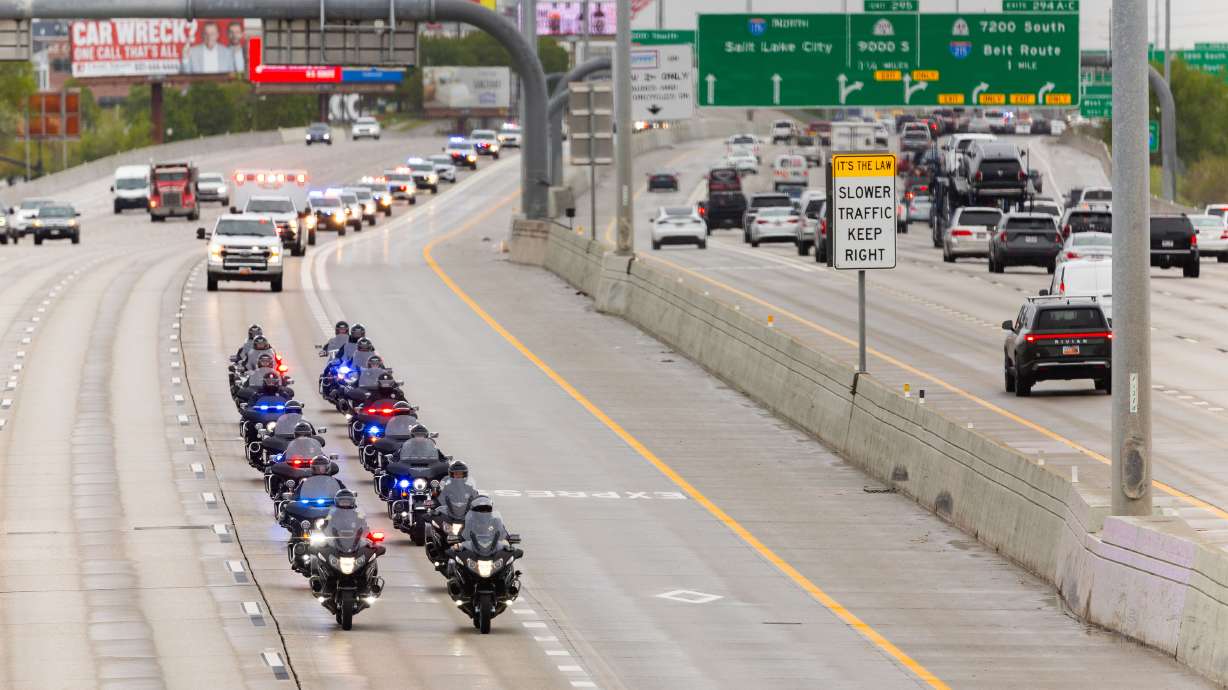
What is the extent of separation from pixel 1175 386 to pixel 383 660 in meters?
21.7

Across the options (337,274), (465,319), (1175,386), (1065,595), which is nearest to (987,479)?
(1065,595)

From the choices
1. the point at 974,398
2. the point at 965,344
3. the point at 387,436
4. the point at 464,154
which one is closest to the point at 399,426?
the point at 387,436

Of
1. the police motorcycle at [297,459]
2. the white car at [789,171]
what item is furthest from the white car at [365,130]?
the police motorcycle at [297,459]

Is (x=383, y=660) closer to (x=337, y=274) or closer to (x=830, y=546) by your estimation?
(x=830, y=546)

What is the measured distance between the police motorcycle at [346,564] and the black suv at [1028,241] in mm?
41768

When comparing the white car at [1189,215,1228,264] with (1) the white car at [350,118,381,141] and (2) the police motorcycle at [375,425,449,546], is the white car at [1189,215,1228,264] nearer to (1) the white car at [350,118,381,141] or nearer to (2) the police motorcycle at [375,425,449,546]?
(2) the police motorcycle at [375,425,449,546]

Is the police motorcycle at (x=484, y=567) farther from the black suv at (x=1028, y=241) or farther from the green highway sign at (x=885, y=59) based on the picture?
the green highway sign at (x=885, y=59)

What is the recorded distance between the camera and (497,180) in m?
131

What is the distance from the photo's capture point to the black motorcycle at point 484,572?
20344 millimetres

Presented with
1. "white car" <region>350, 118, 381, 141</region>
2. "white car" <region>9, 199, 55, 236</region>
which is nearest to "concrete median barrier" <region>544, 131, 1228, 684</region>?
"white car" <region>9, 199, 55, 236</region>

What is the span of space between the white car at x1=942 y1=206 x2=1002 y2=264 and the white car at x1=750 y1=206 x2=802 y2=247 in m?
9.83

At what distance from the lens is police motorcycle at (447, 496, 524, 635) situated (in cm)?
2034

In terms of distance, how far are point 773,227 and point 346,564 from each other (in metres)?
57.5

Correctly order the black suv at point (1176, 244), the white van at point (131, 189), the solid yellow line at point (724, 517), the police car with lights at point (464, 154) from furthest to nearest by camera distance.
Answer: the police car with lights at point (464, 154) → the white van at point (131, 189) → the black suv at point (1176, 244) → the solid yellow line at point (724, 517)
